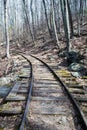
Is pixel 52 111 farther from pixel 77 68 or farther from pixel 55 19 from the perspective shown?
pixel 55 19

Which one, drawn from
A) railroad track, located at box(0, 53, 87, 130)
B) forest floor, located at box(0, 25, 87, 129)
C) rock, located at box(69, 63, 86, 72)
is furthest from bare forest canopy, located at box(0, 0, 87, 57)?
railroad track, located at box(0, 53, 87, 130)

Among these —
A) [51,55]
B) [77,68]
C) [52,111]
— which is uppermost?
[52,111]

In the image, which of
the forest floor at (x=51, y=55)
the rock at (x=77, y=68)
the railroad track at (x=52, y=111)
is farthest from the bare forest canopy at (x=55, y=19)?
the railroad track at (x=52, y=111)

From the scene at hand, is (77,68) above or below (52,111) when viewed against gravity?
below

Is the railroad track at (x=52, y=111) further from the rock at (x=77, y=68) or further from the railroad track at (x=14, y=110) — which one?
the rock at (x=77, y=68)

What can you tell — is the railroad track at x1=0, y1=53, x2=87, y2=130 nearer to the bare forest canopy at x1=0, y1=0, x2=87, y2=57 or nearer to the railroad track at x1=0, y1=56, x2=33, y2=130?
the railroad track at x1=0, y1=56, x2=33, y2=130

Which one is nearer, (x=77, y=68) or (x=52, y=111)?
(x=52, y=111)

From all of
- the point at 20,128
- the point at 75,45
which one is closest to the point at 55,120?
the point at 20,128

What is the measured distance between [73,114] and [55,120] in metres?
0.67

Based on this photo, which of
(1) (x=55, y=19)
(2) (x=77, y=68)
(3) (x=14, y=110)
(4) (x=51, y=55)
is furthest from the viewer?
(1) (x=55, y=19)

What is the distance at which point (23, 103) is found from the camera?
7434 mm

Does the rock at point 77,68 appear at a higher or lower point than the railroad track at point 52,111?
lower

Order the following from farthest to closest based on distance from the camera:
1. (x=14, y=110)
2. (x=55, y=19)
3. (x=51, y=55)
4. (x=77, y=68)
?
(x=55, y=19) < (x=51, y=55) < (x=77, y=68) < (x=14, y=110)

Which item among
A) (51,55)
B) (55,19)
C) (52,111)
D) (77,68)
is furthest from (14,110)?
(55,19)
